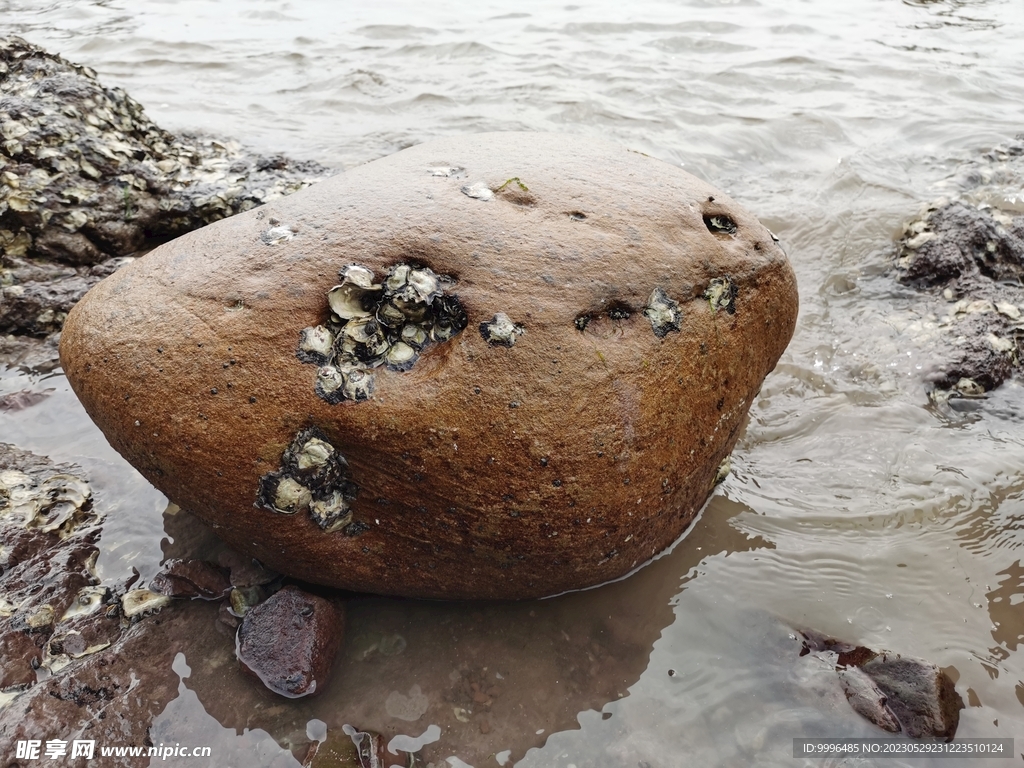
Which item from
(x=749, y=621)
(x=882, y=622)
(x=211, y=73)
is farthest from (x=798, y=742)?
(x=211, y=73)

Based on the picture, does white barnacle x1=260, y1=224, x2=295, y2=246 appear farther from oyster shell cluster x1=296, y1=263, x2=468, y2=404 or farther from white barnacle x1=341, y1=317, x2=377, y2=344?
white barnacle x1=341, y1=317, x2=377, y2=344

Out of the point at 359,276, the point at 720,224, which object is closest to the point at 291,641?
the point at 359,276

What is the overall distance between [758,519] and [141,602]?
2.53 m

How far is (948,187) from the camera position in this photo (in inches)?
216

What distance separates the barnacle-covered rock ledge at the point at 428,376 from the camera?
A: 89.8 inches

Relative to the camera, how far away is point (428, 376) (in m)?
2.29

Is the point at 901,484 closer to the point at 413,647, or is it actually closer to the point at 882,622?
the point at 882,622

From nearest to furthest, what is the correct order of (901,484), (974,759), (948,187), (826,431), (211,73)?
(974,759) → (901,484) → (826,431) → (948,187) → (211,73)

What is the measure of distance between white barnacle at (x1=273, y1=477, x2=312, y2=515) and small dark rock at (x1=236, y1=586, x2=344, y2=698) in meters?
0.42

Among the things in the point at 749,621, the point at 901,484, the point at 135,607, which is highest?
the point at 901,484

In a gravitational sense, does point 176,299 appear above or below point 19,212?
above

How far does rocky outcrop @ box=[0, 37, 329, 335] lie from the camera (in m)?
4.09

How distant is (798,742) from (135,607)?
7.86 feet

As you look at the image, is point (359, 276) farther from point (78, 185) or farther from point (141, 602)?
point (78, 185)
